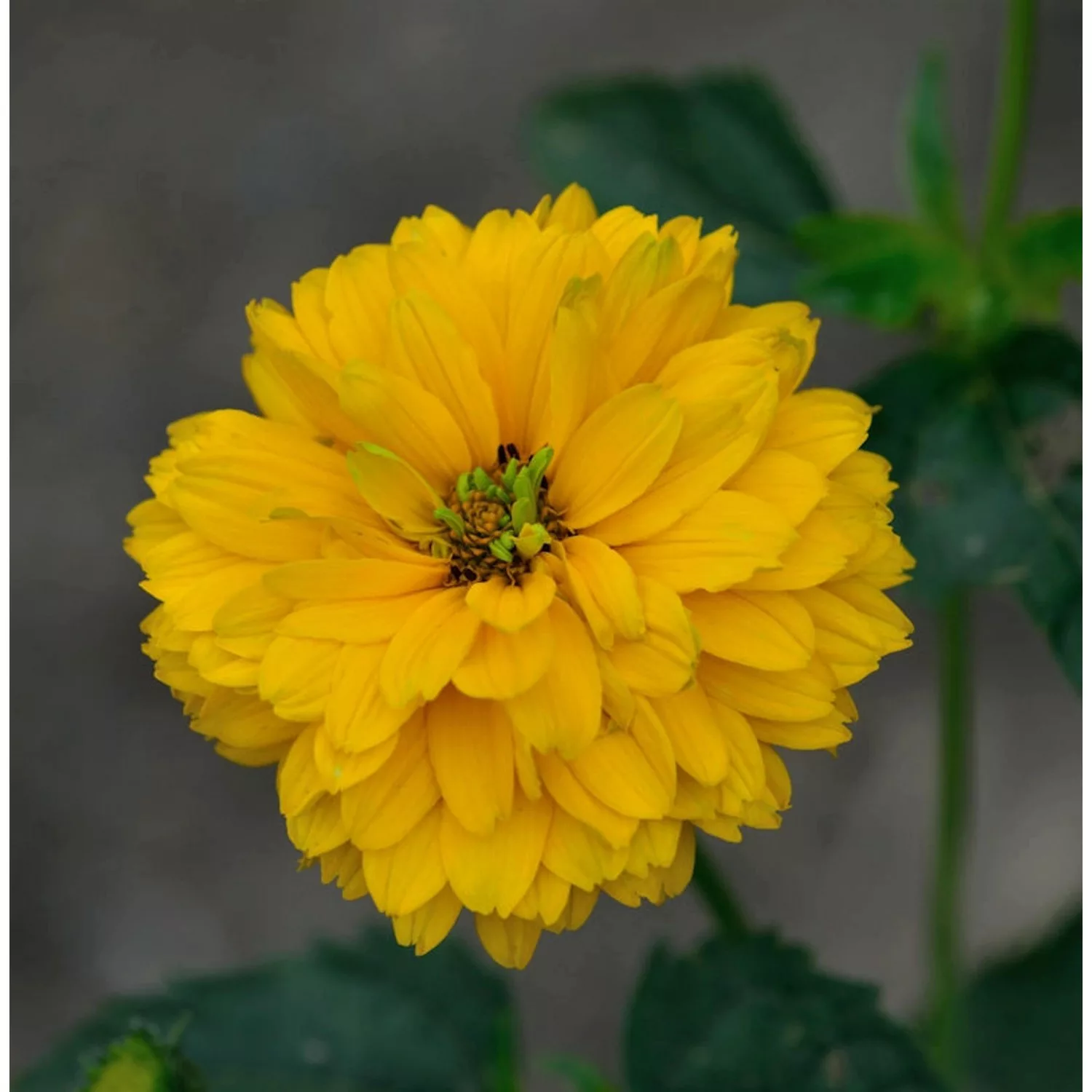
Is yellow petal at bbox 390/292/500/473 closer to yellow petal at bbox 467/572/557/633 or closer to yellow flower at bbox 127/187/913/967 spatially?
yellow flower at bbox 127/187/913/967

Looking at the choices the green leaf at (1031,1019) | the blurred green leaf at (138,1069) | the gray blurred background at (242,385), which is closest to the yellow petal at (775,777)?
the blurred green leaf at (138,1069)

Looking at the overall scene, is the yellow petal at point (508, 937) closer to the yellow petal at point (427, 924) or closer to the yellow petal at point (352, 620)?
the yellow petal at point (427, 924)

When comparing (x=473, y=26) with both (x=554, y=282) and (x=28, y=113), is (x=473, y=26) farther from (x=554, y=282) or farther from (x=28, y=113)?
(x=554, y=282)

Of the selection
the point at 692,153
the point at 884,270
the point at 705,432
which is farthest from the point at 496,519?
the point at 692,153

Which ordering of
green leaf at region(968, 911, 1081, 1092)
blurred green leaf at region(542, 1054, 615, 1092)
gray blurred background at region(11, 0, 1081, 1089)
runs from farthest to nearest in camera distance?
1. gray blurred background at region(11, 0, 1081, 1089)
2. green leaf at region(968, 911, 1081, 1092)
3. blurred green leaf at region(542, 1054, 615, 1092)

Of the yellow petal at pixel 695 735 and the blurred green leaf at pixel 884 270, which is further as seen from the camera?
the blurred green leaf at pixel 884 270

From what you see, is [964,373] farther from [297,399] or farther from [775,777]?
[297,399]

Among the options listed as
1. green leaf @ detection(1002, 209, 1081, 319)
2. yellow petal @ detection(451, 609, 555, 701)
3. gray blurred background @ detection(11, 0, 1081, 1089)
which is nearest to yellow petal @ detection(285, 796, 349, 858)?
yellow petal @ detection(451, 609, 555, 701)
